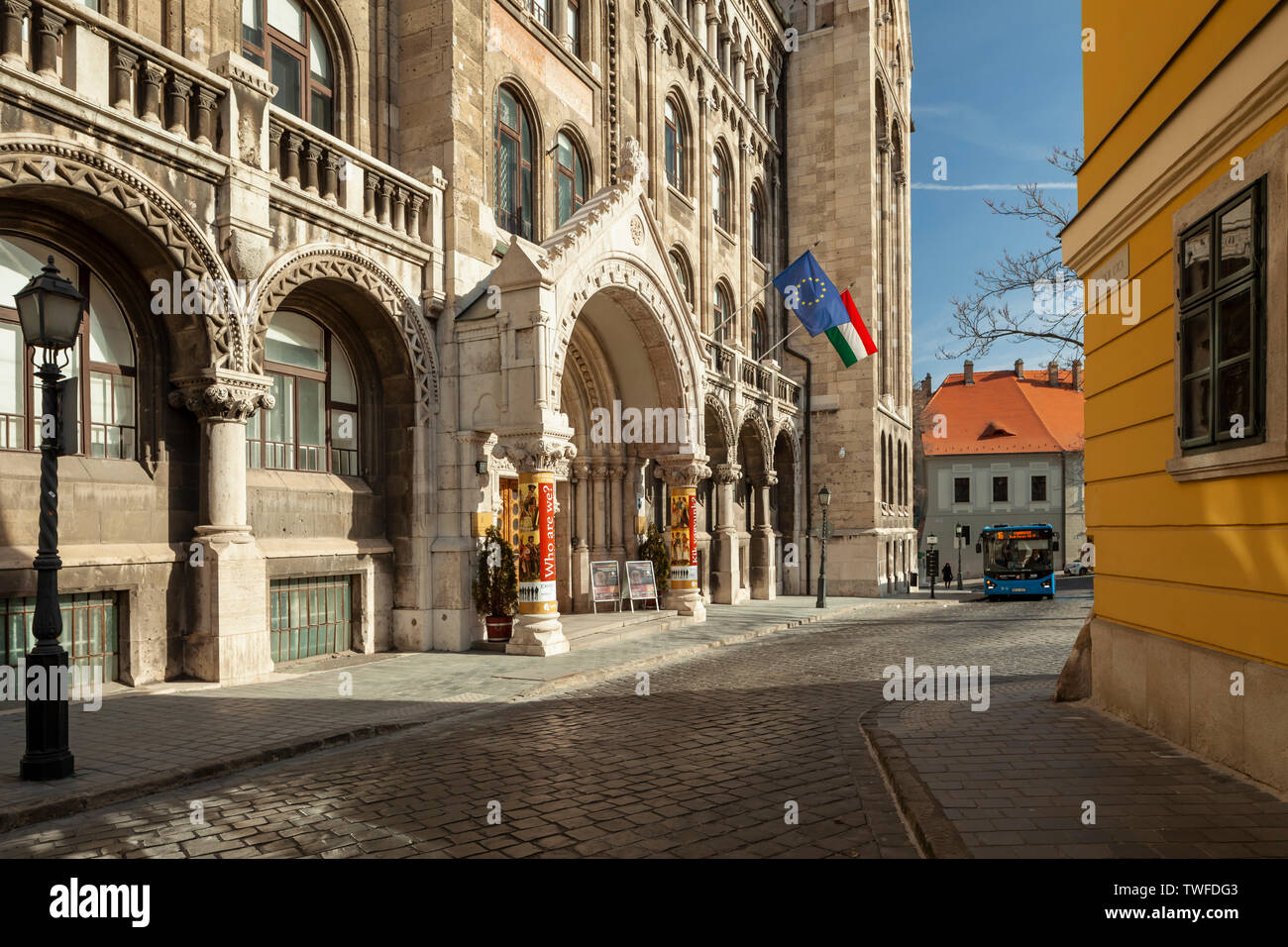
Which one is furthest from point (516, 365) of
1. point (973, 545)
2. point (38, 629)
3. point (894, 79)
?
point (973, 545)

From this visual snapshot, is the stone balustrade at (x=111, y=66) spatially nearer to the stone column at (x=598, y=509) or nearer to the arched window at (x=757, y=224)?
the stone column at (x=598, y=509)

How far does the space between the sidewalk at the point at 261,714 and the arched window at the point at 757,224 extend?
21222 millimetres

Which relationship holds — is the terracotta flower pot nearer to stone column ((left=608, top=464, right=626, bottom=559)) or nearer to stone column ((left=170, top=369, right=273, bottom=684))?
stone column ((left=170, top=369, right=273, bottom=684))

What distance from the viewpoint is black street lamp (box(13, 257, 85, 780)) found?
7172 mm

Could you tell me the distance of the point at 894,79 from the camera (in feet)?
147

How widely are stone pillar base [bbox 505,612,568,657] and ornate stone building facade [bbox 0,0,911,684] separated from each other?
0.17 feet

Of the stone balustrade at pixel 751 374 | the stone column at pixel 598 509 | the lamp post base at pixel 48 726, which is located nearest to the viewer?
the lamp post base at pixel 48 726

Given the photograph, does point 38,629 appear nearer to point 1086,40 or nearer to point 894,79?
point 1086,40

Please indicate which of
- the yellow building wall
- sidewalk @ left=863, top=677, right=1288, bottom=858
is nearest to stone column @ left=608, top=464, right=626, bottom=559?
the yellow building wall

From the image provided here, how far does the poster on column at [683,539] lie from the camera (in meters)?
21.4

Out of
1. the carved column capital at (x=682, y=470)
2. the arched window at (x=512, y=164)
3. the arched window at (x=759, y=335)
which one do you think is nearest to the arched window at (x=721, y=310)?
the arched window at (x=759, y=335)

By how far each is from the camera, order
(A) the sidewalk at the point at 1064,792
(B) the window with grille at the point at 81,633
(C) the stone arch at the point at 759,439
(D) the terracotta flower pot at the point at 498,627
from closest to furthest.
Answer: (A) the sidewalk at the point at 1064,792, (B) the window with grille at the point at 81,633, (D) the terracotta flower pot at the point at 498,627, (C) the stone arch at the point at 759,439

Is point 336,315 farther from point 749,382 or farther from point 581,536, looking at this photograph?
point 749,382

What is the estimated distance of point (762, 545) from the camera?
98.7ft
